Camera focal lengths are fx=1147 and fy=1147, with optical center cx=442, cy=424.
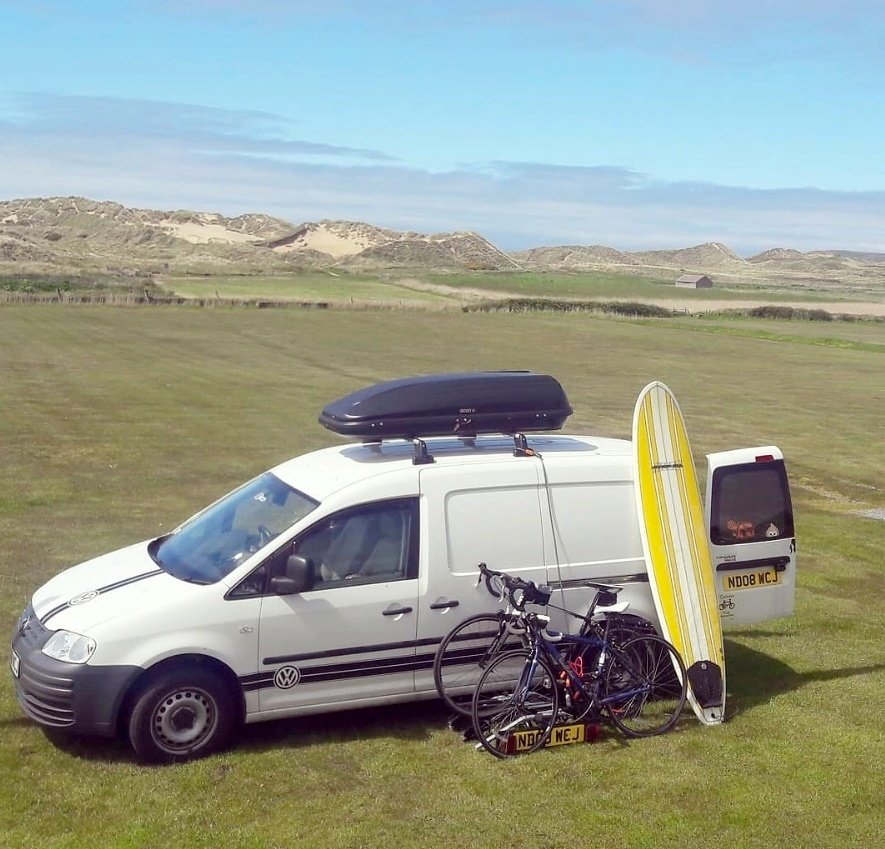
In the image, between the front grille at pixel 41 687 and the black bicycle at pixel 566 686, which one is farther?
the black bicycle at pixel 566 686

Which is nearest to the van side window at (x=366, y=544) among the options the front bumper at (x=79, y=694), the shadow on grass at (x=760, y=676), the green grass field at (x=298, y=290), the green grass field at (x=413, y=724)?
the green grass field at (x=413, y=724)

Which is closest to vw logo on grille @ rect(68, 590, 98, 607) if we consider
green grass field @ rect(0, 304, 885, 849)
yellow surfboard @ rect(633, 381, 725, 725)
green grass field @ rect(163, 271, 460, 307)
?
green grass field @ rect(0, 304, 885, 849)

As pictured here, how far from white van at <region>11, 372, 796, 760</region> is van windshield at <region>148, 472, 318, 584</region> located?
0.02m

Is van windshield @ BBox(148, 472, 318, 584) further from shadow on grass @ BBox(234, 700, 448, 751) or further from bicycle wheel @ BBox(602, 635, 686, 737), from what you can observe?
bicycle wheel @ BBox(602, 635, 686, 737)

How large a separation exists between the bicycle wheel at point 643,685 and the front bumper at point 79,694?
10.3 ft

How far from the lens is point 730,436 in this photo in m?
25.7

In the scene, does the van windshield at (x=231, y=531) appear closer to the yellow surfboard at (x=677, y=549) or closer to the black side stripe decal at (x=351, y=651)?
the black side stripe decal at (x=351, y=651)

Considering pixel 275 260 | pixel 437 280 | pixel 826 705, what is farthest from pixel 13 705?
pixel 275 260

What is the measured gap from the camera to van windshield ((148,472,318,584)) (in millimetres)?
7621

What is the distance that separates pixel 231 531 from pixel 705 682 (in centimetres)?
349

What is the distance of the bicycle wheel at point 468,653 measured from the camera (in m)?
7.56

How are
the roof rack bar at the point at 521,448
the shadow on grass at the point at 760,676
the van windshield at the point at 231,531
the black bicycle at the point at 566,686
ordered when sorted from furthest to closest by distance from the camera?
the shadow on grass at the point at 760,676, the roof rack bar at the point at 521,448, the van windshield at the point at 231,531, the black bicycle at the point at 566,686

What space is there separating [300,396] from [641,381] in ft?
43.1

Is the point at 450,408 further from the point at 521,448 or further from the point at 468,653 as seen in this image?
the point at 468,653
